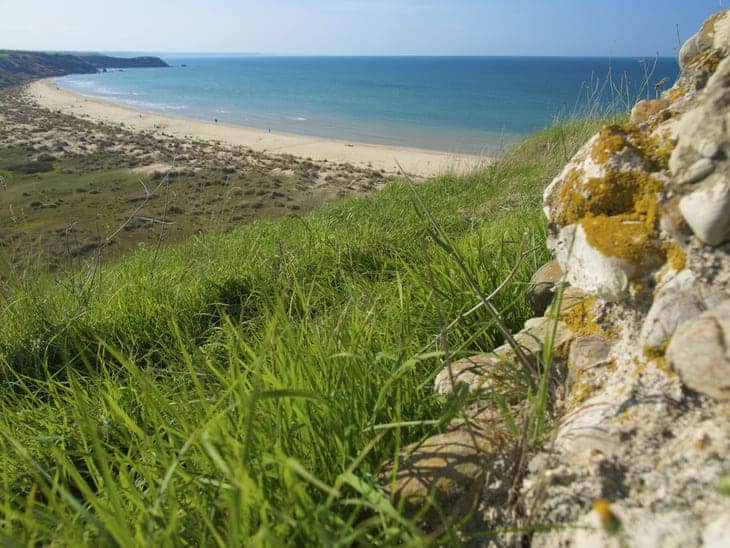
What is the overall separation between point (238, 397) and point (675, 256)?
1342 millimetres

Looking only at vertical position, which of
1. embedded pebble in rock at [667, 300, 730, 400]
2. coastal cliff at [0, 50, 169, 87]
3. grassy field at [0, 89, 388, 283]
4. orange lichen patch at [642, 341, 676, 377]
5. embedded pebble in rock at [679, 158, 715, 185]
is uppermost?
coastal cliff at [0, 50, 169, 87]

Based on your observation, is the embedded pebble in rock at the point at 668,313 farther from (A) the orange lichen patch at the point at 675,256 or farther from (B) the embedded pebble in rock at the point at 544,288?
(B) the embedded pebble in rock at the point at 544,288

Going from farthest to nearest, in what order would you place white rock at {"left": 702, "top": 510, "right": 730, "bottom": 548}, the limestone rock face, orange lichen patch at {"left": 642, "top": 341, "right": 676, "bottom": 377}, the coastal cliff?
1. the coastal cliff
2. orange lichen patch at {"left": 642, "top": 341, "right": 676, "bottom": 377}
3. the limestone rock face
4. white rock at {"left": 702, "top": 510, "right": 730, "bottom": 548}

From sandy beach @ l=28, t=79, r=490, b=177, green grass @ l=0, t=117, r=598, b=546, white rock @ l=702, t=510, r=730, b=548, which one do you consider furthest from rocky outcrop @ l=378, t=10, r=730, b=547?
sandy beach @ l=28, t=79, r=490, b=177

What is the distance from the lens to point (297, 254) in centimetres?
411

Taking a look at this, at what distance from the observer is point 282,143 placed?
95.3 ft

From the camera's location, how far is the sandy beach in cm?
2308

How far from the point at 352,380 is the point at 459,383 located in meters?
0.33

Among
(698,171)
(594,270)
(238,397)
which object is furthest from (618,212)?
(238,397)

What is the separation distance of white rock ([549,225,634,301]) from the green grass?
0.26 m

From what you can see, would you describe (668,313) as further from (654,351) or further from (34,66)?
(34,66)

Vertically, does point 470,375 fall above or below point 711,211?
below

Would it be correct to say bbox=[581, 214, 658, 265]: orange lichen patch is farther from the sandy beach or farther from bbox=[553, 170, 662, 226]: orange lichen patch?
the sandy beach

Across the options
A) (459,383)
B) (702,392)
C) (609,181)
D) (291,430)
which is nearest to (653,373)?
(702,392)
